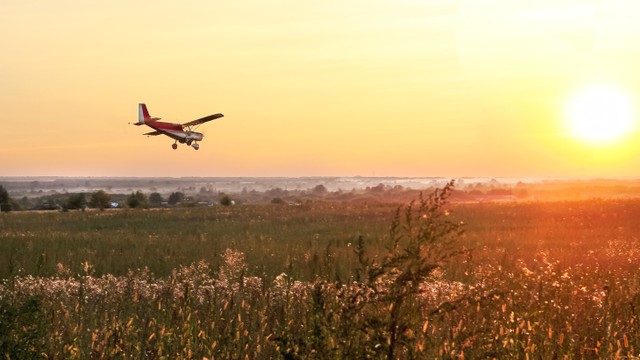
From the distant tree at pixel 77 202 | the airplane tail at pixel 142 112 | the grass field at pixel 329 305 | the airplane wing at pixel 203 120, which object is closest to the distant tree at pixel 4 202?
the distant tree at pixel 77 202

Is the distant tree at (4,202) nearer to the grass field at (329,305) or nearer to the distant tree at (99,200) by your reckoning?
the distant tree at (99,200)

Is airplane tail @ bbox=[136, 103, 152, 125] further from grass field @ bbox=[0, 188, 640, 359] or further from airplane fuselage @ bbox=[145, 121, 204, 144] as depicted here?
grass field @ bbox=[0, 188, 640, 359]

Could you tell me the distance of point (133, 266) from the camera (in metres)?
18.4

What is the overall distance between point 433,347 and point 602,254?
1606 cm

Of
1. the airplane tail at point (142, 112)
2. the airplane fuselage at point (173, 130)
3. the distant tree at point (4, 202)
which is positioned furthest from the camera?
the distant tree at point (4, 202)

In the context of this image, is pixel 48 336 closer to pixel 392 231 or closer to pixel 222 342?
pixel 222 342

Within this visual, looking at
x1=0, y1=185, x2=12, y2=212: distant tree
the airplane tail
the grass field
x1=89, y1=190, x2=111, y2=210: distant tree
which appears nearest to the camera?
the grass field

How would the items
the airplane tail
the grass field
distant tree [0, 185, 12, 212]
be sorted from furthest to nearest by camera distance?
distant tree [0, 185, 12, 212]
the airplane tail
the grass field

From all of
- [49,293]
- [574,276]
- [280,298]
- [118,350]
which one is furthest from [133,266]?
[118,350]

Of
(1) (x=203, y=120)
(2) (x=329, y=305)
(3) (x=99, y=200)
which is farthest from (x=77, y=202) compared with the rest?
(2) (x=329, y=305)

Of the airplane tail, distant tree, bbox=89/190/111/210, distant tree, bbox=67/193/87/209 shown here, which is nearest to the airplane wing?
the airplane tail

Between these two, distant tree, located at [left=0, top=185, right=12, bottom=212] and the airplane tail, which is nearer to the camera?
the airplane tail

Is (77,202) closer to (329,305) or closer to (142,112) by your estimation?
(142,112)

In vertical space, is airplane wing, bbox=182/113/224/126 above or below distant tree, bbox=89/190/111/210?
above
